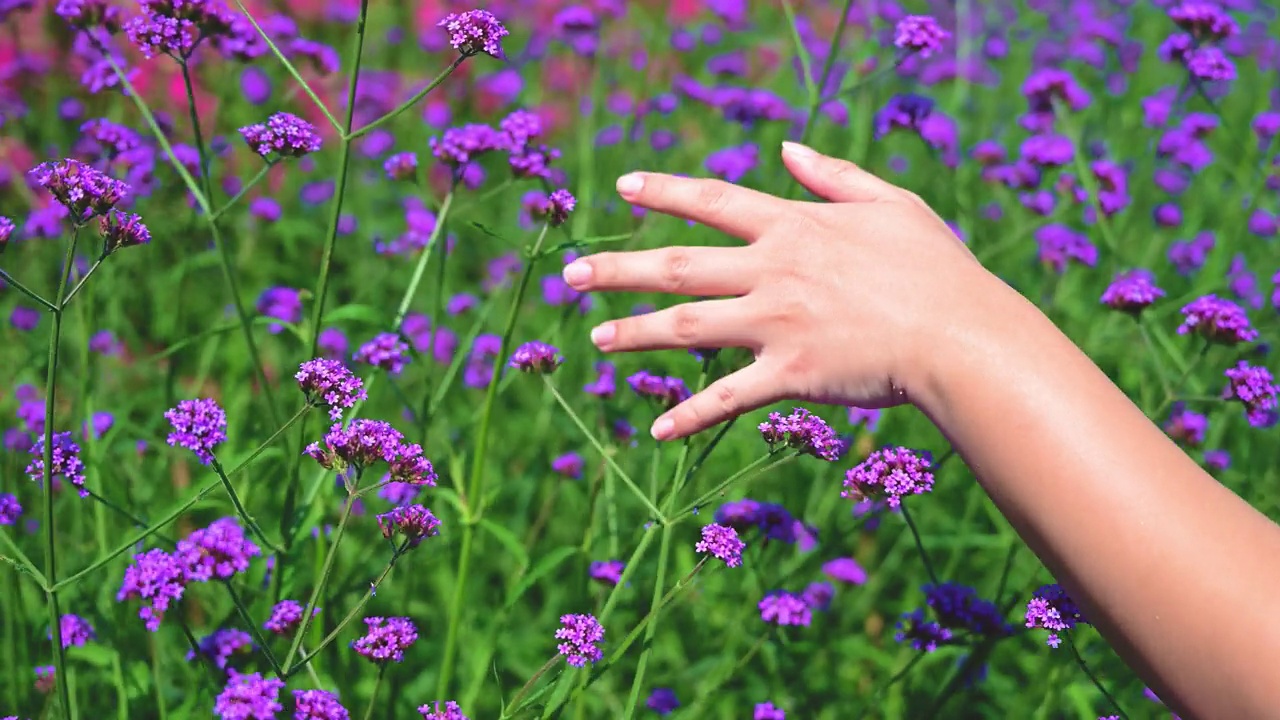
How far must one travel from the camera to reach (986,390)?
1526 mm

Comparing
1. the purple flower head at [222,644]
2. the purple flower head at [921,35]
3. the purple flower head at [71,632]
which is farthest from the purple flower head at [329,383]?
the purple flower head at [921,35]

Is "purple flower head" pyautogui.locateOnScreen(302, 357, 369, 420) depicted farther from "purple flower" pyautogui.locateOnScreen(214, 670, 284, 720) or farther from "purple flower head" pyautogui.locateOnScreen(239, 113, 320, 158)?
"purple flower head" pyautogui.locateOnScreen(239, 113, 320, 158)

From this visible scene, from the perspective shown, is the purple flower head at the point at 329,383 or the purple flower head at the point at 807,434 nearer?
the purple flower head at the point at 329,383

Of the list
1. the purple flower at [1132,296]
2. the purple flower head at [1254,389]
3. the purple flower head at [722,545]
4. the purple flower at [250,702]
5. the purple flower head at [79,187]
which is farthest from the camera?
the purple flower at [1132,296]

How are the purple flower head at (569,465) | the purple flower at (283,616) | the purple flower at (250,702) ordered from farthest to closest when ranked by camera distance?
the purple flower head at (569,465)
the purple flower at (283,616)
the purple flower at (250,702)

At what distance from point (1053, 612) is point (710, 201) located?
2.81 ft

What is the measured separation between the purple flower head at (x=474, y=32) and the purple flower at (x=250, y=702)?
3.33 ft

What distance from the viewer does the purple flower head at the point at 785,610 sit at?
2.29 meters

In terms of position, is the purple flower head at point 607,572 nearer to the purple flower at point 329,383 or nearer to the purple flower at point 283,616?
the purple flower at point 283,616

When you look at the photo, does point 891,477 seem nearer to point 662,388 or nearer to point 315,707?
point 662,388

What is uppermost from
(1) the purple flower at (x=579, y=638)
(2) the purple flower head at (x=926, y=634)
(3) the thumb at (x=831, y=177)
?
(3) the thumb at (x=831, y=177)

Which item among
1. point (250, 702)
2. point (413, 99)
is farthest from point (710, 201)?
point (250, 702)

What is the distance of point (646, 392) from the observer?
228 cm

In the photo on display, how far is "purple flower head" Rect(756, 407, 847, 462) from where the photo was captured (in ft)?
5.92
